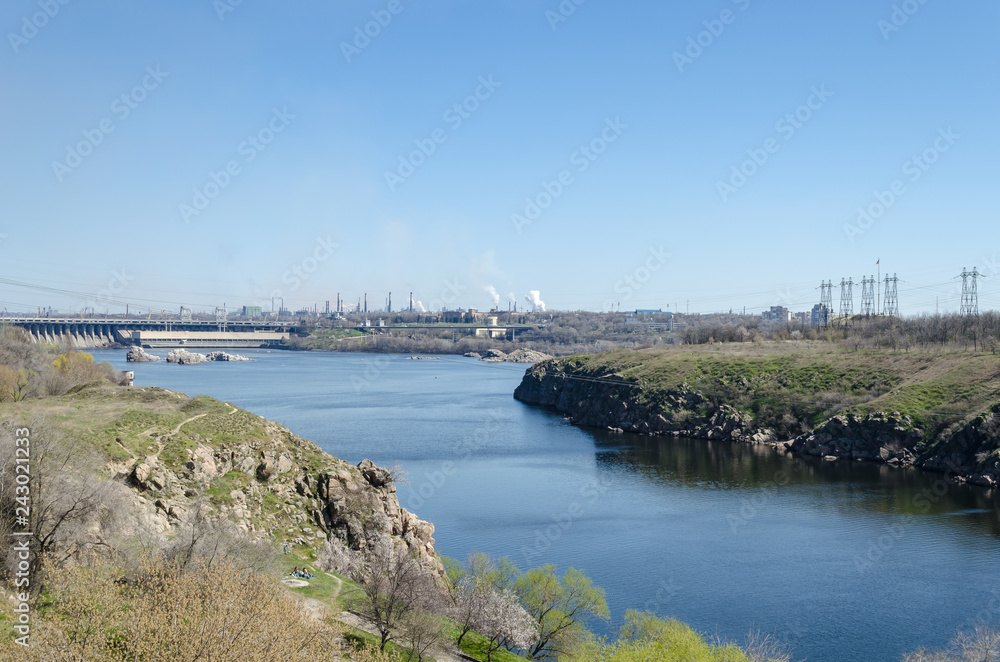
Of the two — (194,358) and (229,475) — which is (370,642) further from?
(194,358)

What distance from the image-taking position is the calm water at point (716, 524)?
29.5 meters

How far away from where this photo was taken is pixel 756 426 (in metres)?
73.9

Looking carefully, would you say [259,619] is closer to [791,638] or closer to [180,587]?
[180,587]

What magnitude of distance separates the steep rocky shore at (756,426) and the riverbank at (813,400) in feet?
0.33

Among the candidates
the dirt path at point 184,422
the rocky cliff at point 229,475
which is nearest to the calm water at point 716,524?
the rocky cliff at point 229,475

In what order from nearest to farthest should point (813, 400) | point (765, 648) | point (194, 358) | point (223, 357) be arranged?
point (765, 648) < point (813, 400) < point (194, 358) < point (223, 357)

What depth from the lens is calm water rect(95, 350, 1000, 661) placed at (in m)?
29.5

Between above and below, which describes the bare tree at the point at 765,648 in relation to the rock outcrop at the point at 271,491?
below

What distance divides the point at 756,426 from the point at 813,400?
6.14m

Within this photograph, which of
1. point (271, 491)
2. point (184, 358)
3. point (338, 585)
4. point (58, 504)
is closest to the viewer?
point (58, 504)

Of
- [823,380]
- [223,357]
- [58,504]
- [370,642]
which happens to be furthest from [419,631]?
[223,357]

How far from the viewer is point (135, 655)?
1355 centimetres

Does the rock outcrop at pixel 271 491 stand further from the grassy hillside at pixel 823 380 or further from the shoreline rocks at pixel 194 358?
the shoreline rocks at pixel 194 358

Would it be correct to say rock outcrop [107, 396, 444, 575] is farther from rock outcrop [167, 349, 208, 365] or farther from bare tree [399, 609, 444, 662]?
rock outcrop [167, 349, 208, 365]
